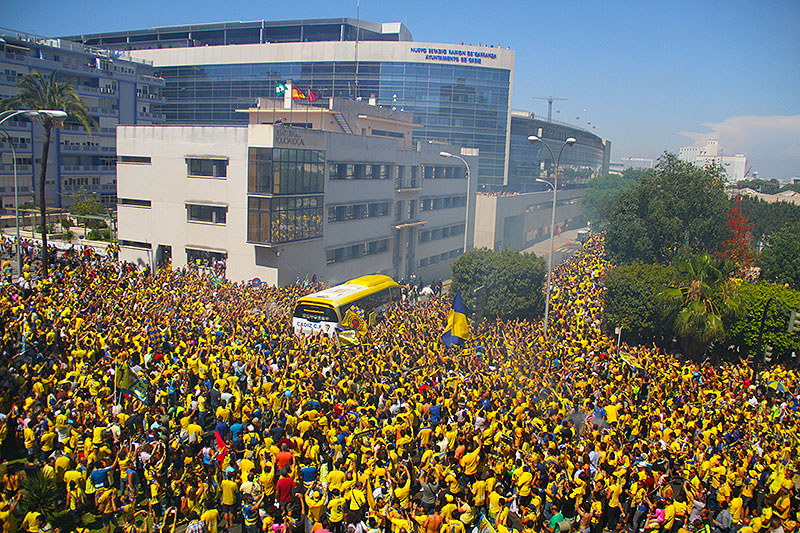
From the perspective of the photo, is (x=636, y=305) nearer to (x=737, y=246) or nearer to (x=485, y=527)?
(x=485, y=527)

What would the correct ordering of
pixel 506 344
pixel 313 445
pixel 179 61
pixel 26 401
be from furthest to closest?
1. pixel 179 61
2. pixel 506 344
3. pixel 26 401
4. pixel 313 445

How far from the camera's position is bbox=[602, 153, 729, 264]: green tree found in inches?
1377

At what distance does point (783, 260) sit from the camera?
34969mm

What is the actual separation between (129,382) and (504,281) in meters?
16.2

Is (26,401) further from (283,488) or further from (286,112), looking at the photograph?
(286,112)

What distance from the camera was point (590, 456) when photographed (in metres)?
11.4

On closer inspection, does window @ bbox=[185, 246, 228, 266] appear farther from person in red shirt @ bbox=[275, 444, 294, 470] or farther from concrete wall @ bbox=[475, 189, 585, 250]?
person in red shirt @ bbox=[275, 444, 294, 470]

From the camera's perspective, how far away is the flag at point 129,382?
13.4 metres

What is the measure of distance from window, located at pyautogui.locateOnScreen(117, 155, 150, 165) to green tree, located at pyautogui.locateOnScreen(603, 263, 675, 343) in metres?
22.0

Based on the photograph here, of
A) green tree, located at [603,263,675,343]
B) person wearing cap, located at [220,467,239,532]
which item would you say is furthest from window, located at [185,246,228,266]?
person wearing cap, located at [220,467,239,532]

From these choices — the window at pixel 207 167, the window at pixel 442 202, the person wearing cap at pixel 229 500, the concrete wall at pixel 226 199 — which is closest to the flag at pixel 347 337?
the concrete wall at pixel 226 199

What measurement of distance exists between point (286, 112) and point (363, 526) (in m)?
28.8

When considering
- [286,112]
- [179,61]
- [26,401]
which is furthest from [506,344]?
[179,61]

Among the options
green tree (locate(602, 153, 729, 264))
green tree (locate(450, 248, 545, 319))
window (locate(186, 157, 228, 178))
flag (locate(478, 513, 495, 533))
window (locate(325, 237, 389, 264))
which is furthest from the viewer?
green tree (locate(602, 153, 729, 264))
